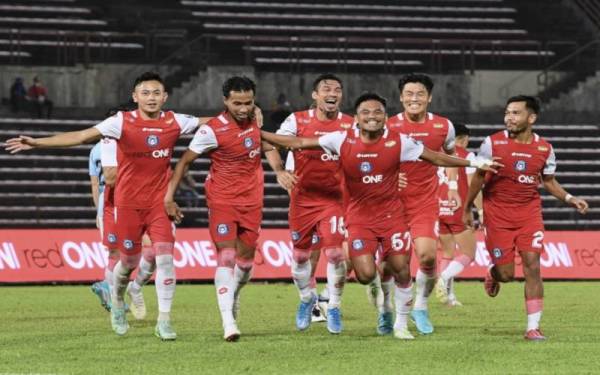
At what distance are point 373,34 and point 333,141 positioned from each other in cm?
2481

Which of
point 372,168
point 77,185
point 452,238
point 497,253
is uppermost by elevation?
point 372,168

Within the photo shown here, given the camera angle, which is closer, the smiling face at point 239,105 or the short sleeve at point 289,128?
the smiling face at point 239,105

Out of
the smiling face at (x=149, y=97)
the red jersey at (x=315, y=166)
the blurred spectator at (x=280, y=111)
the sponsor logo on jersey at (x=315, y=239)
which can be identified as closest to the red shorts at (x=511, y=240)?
the red jersey at (x=315, y=166)

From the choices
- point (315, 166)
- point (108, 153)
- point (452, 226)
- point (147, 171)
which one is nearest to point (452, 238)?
point (452, 226)

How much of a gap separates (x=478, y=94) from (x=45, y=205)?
11.8 meters

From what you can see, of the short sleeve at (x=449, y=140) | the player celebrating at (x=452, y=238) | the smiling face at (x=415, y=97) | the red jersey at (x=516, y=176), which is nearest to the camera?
the red jersey at (x=516, y=176)

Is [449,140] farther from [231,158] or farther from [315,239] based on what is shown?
[231,158]

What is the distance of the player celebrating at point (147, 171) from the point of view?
1384 centimetres

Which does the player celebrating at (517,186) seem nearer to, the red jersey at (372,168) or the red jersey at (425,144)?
the red jersey at (425,144)

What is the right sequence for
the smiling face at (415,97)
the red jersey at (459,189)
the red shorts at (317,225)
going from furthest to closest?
the red jersey at (459,189), the red shorts at (317,225), the smiling face at (415,97)

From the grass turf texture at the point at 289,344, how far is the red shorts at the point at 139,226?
96cm

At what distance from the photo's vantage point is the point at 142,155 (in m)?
13.9

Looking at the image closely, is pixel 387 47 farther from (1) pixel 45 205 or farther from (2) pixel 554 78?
(1) pixel 45 205

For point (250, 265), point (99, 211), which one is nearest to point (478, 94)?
point (99, 211)
